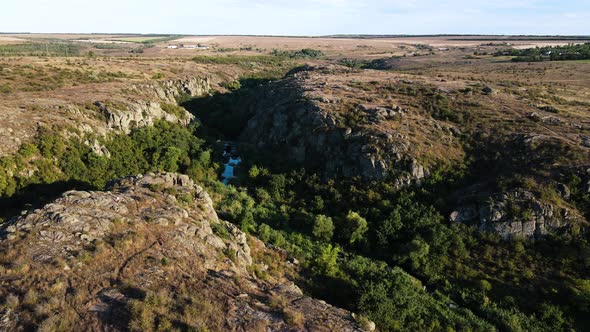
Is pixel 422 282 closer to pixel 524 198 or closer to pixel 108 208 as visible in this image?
pixel 524 198

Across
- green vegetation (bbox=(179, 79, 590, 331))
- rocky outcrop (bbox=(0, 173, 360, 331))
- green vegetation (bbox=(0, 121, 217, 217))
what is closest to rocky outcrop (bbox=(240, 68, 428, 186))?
green vegetation (bbox=(179, 79, 590, 331))

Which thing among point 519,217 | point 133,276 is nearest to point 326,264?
point 133,276

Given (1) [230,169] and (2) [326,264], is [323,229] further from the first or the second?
(1) [230,169]

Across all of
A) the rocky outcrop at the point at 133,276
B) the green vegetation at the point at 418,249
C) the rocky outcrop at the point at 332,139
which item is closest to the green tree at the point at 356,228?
the green vegetation at the point at 418,249

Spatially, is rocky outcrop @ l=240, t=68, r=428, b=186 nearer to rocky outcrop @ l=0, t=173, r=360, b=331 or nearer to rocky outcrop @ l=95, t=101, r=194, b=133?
rocky outcrop @ l=95, t=101, r=194, b=133

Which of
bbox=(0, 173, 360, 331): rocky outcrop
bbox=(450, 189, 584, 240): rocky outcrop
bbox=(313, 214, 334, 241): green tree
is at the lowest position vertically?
bbox=(313, 214, 334, 241): green tree

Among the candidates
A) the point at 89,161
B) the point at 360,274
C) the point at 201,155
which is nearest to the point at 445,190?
the point at 360,274
